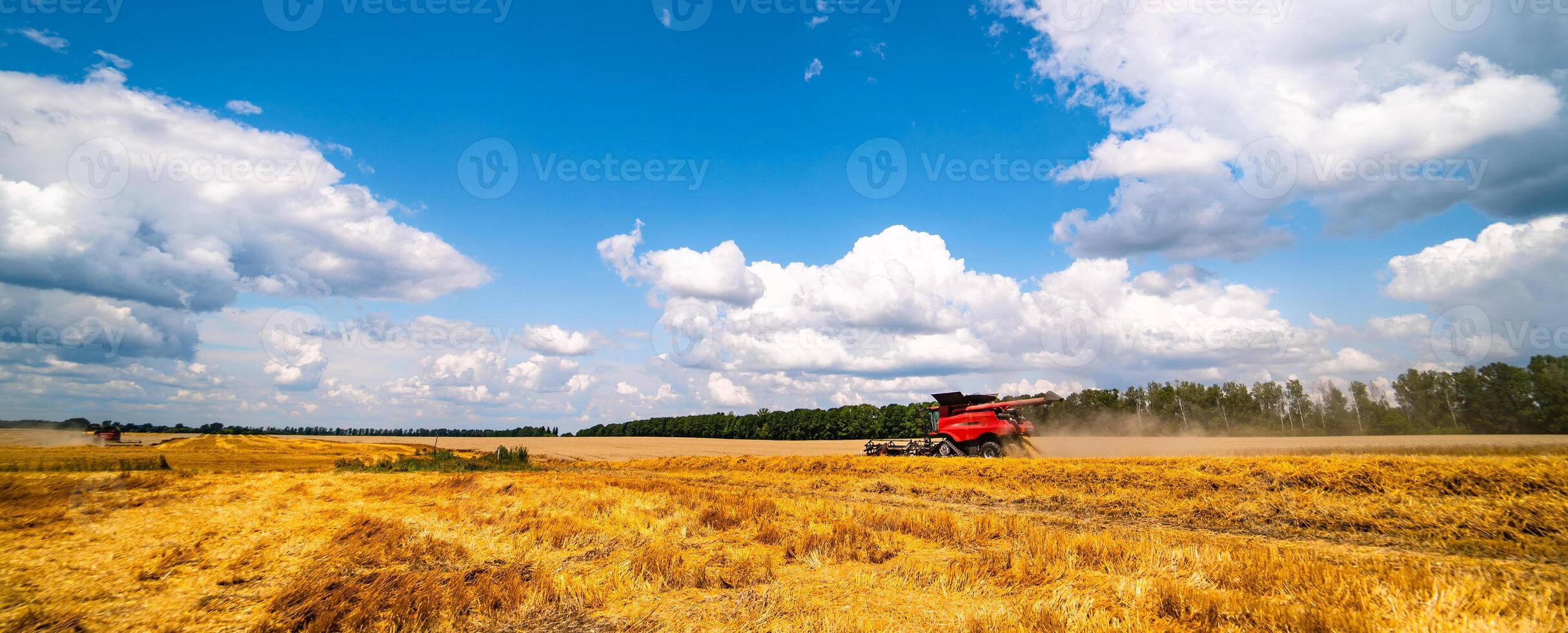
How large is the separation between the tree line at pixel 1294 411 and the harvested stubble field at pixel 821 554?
29909 millimetres

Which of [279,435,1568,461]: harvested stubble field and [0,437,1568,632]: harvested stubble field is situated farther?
[279,435,1568,461]: harvested stubble field

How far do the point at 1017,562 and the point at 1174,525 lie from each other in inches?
301

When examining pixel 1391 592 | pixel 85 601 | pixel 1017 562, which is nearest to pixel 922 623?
pixel 1017 562

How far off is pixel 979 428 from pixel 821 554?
22007 mm

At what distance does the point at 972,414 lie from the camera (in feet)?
103

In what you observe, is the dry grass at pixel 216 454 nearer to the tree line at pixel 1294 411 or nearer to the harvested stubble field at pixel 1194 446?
the harvested stubble field at pixel 1194 446

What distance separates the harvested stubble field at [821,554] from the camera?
7.07 meters

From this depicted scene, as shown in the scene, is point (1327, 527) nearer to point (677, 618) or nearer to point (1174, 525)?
point (1174, 525)

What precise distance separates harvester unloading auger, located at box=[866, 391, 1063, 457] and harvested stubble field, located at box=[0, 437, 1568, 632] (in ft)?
34.1

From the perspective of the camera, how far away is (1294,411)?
68688 millimetres

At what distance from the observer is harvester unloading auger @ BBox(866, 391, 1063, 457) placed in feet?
98.2

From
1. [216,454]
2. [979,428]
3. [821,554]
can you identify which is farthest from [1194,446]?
[216,454]

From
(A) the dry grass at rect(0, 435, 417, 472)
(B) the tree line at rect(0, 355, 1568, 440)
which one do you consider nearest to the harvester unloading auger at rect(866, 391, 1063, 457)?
(B) the tree line at rect(0, 355, 1568, 440)

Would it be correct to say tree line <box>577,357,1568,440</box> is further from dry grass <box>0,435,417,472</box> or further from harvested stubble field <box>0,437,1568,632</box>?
dry grass <box>0,435,417,472</box>
